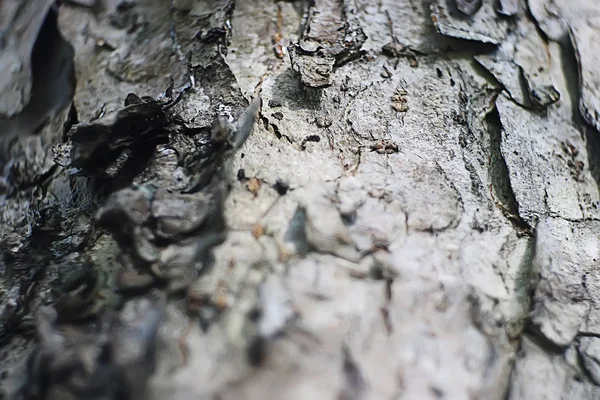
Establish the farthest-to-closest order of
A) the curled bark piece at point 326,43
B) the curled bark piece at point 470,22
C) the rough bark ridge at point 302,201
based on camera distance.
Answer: the curled bark piece at point 470,22 < the curled bark piece at point 326,43 < the rough bark ridge at point 302,201

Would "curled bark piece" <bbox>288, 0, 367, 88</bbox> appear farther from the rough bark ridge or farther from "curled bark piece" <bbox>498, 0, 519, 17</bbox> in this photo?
"curled bark piece" <bbox>498, 0, 519, 17</bbox>

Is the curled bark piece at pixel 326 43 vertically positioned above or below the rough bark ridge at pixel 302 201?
above

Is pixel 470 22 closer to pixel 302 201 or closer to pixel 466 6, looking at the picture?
pixel 466 6

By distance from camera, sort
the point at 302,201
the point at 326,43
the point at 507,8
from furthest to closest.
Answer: the point at 507,8 < the point at 326,43 < the point at 302,201

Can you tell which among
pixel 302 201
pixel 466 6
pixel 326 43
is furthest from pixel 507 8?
pixel 302 201

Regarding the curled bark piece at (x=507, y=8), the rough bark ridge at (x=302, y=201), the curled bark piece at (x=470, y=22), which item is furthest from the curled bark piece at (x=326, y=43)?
the curled bark piece at (x=507, y=8)

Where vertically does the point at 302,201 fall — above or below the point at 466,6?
below

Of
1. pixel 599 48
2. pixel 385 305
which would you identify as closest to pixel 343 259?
pixel 385 305

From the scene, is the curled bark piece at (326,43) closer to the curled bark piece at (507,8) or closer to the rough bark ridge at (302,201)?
the rough bark ridge at (302,201)
